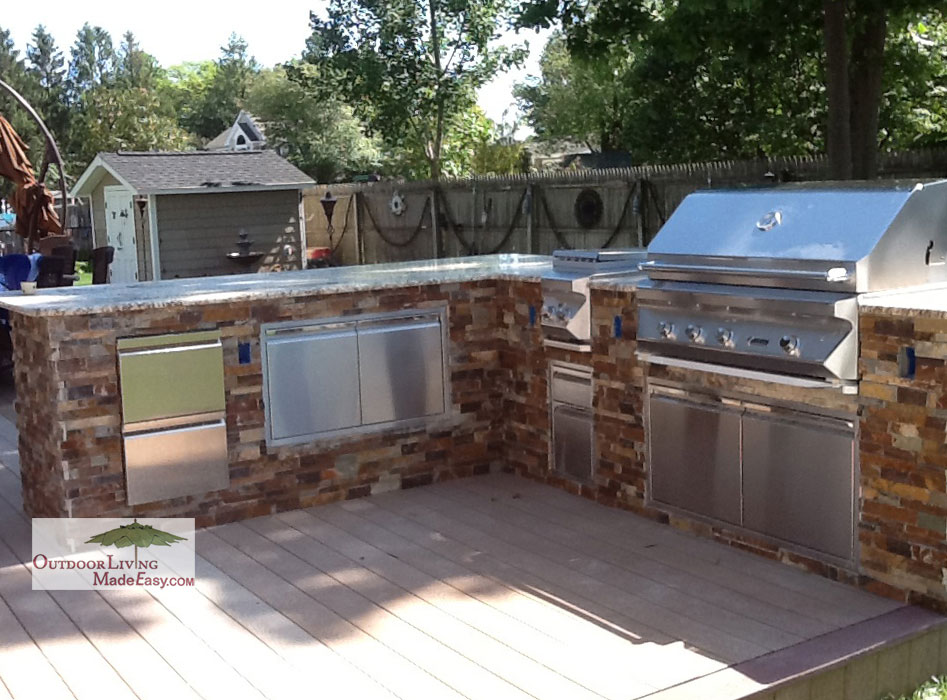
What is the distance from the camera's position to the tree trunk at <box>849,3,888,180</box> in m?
8.12

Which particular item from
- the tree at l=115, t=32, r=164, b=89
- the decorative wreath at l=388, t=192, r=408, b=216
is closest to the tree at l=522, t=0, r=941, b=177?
the decorative wreath at l=388, t=192, r=408, b=216

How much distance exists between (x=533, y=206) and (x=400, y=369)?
870cm

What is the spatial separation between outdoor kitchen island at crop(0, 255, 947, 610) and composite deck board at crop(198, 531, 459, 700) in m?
0.49

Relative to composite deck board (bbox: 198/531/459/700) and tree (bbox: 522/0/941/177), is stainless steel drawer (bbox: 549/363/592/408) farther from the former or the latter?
tree (bbox: 522/0/941/177)

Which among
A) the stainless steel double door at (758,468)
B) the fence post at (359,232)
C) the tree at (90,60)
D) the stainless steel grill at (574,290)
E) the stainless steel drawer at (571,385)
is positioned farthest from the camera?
the tree at (90,60)

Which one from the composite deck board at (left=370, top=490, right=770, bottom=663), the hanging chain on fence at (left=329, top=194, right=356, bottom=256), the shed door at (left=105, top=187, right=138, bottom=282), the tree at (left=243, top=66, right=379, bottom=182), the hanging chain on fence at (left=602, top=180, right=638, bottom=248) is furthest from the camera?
the tree at (left=243, top=66, right=379, bottom=182)

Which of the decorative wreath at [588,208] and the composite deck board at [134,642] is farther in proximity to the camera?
the decorative wreath at [588,208]

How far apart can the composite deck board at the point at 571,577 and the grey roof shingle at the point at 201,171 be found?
1403 centimetres

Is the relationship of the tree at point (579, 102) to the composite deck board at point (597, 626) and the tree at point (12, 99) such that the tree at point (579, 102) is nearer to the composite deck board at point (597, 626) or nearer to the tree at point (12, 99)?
the composite deck board at point (597, 626)

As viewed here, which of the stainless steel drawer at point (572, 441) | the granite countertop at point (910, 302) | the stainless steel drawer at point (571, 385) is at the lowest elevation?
the stainless steel drawer at point (572, 441)

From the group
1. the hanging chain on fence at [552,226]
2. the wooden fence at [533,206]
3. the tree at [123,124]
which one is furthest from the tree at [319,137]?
the hanging chain on fence at [552,226]

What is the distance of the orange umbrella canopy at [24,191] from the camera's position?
1030 centimetres

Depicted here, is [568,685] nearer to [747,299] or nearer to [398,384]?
[747,299]

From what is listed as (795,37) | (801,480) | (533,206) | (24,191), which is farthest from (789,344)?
(533,206)
